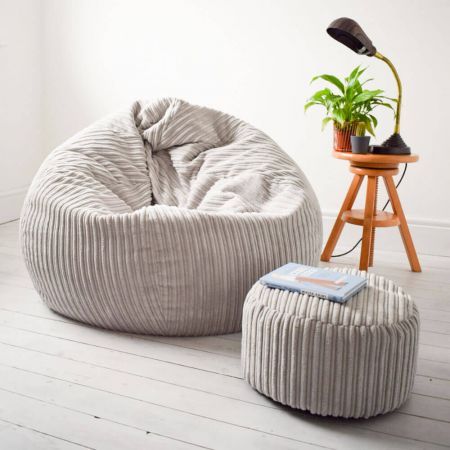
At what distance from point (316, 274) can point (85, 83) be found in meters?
2.59

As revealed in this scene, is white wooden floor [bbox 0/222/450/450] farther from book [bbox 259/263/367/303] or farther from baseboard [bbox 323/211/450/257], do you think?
baseboard [bbox 323/211/450/257]

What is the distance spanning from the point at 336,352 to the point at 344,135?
1.48m

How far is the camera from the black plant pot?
280 cm

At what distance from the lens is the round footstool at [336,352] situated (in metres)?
1.59

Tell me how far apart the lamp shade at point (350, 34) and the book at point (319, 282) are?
4.01ft

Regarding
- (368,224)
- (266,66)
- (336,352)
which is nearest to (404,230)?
(368,224)

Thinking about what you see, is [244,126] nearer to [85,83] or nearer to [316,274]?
[316,274]

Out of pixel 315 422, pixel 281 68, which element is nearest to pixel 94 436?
A: pixel 315 422

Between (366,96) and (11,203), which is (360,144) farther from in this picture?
(11,203)

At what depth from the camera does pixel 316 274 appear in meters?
1.83

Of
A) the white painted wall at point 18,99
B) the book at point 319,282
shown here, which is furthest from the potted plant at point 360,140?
the white painted wall at point 18,99

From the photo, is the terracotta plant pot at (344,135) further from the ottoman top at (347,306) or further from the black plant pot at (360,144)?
the ottoman top at (347,306)

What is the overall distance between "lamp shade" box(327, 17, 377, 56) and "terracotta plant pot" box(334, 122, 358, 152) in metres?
0.31

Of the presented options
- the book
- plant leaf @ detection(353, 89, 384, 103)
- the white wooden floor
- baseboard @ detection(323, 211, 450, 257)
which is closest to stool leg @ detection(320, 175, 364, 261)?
baseboard @ detection(323, 211, 450, 257)
